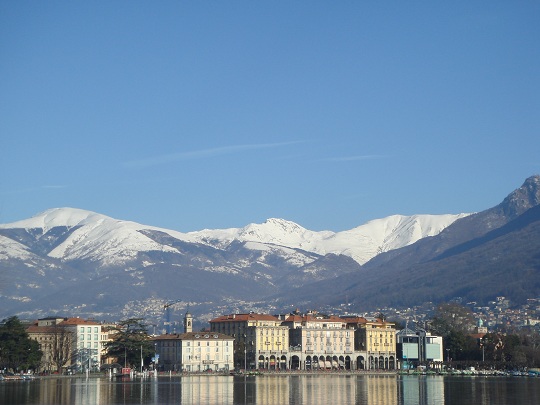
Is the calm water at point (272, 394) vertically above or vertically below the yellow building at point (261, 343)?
below

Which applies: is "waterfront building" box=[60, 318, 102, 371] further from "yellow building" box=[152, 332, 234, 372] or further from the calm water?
the calm water

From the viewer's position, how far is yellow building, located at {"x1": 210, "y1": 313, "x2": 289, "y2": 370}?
185500 millimetres

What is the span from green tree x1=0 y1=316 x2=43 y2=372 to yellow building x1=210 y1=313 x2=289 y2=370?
4005 centimetres

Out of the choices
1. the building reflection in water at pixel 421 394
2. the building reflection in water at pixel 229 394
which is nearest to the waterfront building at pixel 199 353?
the building reflection in water at pixel 229 394

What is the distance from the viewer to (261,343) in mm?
186250

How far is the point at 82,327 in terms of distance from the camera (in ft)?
611

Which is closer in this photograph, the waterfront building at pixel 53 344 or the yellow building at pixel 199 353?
the waterfront building at pixel 53 344

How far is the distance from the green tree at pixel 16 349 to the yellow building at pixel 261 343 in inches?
1577

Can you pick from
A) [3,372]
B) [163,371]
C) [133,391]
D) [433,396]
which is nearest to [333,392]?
[433,396]

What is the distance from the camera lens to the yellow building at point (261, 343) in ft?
609

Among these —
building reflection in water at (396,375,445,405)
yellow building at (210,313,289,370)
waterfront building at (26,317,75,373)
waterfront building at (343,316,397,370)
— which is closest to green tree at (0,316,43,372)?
waterfront building at (26,317,75,373)

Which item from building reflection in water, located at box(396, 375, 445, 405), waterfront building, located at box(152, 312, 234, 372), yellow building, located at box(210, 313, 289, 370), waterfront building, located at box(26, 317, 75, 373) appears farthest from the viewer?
yellow building, located at box(210, 313, 289, 370)

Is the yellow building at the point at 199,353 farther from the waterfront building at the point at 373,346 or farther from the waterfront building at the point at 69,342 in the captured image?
the waterfront building at the point at 373,346

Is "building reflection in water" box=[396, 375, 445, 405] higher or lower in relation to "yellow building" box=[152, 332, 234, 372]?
lower
